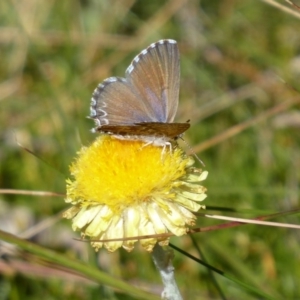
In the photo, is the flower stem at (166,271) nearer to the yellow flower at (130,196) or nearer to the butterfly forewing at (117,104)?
the yellow flower at (130,196)

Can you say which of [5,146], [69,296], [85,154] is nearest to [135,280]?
[69,296]

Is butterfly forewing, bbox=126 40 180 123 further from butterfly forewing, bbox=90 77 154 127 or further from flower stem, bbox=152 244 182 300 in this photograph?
flower stem, bbox=152 244 182 300

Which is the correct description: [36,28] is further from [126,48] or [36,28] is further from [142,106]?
[142,106]

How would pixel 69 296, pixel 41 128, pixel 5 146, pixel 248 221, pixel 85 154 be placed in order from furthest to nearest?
pixel 41 128
pixel 5 146
pixel 69 296
pixel 85 154
pixel 248 221

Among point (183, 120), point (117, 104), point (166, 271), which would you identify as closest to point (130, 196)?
point (166, 271)

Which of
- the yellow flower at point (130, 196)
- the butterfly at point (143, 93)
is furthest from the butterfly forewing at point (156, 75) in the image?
the yellow flower at point (130, 196)

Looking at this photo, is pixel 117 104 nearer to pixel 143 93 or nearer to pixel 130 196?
pixel 143 93
